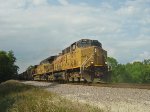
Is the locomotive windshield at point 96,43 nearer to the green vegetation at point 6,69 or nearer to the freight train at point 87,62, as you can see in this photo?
the freight train at point 87,62

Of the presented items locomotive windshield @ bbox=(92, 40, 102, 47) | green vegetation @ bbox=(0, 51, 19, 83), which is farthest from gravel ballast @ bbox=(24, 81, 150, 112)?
green vegetation @ bbox=(0, 51, 19, 83)

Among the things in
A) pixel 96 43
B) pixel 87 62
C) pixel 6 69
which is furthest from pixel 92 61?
pixel 6 69

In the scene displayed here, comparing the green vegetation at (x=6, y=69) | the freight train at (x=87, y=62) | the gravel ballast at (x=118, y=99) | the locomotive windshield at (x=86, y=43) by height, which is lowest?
the gravel ballast at (x=118, y=99)

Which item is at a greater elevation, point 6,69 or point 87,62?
point 6,69

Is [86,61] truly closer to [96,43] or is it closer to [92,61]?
[92,61]

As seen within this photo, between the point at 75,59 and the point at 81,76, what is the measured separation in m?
2.36

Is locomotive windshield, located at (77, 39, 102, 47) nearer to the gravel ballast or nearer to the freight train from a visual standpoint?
the freight train

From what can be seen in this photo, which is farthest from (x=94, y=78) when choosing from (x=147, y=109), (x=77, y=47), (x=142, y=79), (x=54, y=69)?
(x=142, y=79)

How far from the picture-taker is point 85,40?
3123cm

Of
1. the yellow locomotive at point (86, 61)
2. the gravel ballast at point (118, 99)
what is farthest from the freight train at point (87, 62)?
the gravel ballast at point (118, 99)

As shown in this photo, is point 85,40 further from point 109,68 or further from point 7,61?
point 7,61

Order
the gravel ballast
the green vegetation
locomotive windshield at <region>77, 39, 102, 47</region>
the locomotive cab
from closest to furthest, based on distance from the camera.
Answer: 1. the gravel ballast
2. the locomotive cab
3. locomotive windshield at <region>77, 39, 102, 47</region>
4. the green vegetation

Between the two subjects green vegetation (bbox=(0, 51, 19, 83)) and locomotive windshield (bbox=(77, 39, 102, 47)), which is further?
green vegetation (bbox=(0, 51, 19, 83))

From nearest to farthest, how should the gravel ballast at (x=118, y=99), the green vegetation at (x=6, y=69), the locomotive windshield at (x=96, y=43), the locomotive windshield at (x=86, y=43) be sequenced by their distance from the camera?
the gravel ballast at (x=118, y=99) < the locomotive windshield at (x=86, y=43) < the locomotive windshield at (x=96, y=43) < the green vegetation at (x=6, y=69)
